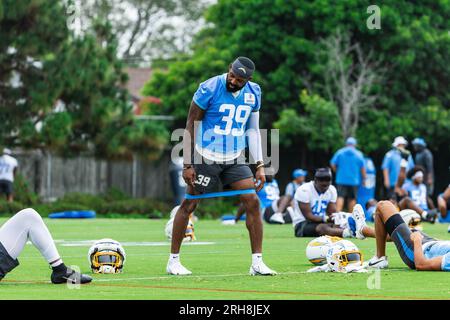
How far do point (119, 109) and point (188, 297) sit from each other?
2710 centimetres

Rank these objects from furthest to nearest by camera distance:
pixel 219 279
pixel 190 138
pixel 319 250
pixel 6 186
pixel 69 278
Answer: pixel 6 186 → pixel 319 250 → pixel 190 138 → pixel 219 279 → pixel 69 278

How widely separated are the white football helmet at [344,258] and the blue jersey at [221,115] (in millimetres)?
1584

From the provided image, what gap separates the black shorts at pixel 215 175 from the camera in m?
12.6

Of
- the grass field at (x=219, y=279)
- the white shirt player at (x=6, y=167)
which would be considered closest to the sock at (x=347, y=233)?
the grass field at (x=219, y=279)

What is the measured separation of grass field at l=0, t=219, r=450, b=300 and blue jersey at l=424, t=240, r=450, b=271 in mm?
219

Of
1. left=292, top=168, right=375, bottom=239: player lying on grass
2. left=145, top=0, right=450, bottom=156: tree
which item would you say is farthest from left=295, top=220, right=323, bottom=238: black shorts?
left=145, top=0, right=450, bottom=156: tree

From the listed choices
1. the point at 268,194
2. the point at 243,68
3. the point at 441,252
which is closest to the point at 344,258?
the point at 441,252

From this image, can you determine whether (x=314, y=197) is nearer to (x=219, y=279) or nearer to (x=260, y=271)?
(x=260, y=271)

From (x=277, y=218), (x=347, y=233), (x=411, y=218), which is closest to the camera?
(x=411, y=218)

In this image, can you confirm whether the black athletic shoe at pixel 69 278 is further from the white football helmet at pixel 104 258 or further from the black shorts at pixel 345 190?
the black shorts at pixel 345 190

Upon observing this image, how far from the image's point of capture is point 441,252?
1217 centimetres

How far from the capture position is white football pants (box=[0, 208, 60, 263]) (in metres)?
10.6

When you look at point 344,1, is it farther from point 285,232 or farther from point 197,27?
point 197,27

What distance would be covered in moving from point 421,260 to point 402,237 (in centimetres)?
32
